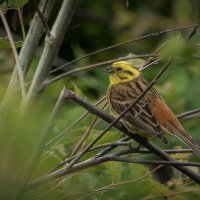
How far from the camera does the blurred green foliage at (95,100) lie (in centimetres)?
89

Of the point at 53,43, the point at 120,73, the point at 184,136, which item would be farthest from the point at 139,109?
the point at 53,43

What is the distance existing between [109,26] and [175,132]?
474 cm

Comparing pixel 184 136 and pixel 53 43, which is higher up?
pixel 53 43

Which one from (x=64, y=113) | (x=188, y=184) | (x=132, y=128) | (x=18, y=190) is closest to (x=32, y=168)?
(x=18, y=190)

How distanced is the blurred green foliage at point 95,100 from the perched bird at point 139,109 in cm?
16

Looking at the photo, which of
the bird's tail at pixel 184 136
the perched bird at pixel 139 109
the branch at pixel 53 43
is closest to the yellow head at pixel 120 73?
the perched bird at pixel 139 109

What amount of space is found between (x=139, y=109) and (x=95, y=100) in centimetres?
142

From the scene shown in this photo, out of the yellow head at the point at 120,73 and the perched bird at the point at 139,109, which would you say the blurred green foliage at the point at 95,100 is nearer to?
the perched bird at the point at 139,109

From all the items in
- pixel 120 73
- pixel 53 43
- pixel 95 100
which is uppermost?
pixel 53 43

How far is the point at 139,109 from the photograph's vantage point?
10.6 feet

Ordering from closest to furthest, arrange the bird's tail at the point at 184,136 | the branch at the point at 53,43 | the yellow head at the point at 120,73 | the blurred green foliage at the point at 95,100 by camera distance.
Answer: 1. the blurred green foliage at the point at 95,100
2. the branch at the point at 53,43
3. the bird's tail at the point at 184,136
4. the yellow head at the point at 120,73

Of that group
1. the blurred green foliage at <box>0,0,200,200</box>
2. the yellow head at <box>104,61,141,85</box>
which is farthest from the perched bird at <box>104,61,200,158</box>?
the blurred green foliage at <box>0,0,200,200</box>

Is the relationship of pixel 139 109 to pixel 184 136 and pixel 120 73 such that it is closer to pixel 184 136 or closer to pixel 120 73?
pixel 184 136

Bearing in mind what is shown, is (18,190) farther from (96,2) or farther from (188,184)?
(96,2)
